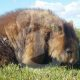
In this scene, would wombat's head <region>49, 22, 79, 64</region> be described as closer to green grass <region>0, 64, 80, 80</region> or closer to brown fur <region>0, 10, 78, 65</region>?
brown fur <region>0, 10, 78, 65</region>

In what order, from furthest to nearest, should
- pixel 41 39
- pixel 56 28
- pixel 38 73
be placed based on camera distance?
pixel 56 28
pixel 41 39
pixel 38 73

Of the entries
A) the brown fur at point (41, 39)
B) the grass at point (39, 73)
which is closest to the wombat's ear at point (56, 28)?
the brown fur at point (41, 39)

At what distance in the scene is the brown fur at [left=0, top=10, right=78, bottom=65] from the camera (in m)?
8.27

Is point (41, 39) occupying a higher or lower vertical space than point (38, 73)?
higher

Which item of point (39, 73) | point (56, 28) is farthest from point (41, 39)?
point (39, 73)

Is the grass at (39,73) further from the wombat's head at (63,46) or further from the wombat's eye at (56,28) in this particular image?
the wombat's eye at (56,28)

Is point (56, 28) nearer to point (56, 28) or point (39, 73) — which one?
point (56, 28)

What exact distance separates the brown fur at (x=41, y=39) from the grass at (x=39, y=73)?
1.04 ft

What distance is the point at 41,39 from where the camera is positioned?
8297 mm

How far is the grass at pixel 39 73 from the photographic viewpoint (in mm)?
6910

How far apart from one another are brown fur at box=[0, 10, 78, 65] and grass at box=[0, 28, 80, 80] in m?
0.32

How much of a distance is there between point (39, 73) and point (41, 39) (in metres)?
1.13

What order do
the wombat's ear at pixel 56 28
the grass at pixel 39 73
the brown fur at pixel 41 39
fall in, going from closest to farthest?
the grass at pixel 39 73 → the brown fur at pixel 41 39 → the wombat's ear at pixel 56 28

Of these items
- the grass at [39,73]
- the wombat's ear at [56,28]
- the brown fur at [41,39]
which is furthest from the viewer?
the wombat's ear at [56,28]
